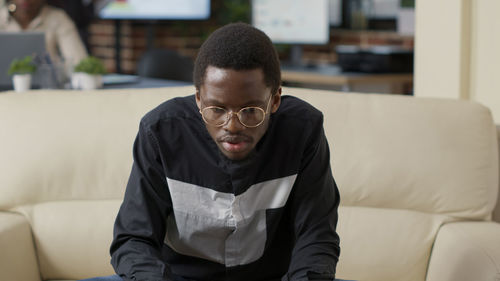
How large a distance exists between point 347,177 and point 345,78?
2.17m

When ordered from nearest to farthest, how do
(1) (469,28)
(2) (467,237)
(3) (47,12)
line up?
(2) (467,237), (1) (469,28), (3) (47,12)

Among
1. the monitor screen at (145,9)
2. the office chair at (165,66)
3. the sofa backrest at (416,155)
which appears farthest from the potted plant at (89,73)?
the monitor screen at (145,9)

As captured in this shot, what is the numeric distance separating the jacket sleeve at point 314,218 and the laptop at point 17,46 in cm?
248

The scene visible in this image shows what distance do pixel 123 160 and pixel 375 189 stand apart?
2.43ft

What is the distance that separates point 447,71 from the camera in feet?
8.82

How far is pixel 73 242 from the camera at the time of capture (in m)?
2.07

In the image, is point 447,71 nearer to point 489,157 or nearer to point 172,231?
point 489,157

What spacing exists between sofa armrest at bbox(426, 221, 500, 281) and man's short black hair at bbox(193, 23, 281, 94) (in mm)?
707

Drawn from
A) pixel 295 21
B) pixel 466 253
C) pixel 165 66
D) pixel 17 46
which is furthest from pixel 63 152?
pixel 295 21

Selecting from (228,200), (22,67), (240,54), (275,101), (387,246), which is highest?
(240,54)

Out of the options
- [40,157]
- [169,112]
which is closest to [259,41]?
[169,112]

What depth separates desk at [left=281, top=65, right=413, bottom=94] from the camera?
4211mm

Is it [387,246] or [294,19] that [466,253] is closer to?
[387,246]

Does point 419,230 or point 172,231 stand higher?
point 172,231
